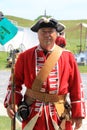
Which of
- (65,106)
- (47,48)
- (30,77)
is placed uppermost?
(47,48)

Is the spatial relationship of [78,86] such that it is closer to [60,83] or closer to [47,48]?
[60,83]

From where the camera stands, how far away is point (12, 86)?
4.71m

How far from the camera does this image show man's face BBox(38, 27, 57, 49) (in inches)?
178

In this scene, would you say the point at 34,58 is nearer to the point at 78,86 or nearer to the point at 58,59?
the point at 58,59

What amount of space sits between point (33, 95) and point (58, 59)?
44 centimetres

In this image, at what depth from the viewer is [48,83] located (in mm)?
4562

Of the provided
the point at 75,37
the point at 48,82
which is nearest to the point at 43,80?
the point at 48,82

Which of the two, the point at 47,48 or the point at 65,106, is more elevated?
the point at 47,48

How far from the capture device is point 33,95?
15.0 ft

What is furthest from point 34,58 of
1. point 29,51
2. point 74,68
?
point 74,68

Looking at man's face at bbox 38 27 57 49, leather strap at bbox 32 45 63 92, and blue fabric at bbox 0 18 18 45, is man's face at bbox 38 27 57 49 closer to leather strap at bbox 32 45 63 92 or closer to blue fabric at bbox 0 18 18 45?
leather strap at bbox 32 45 63 92

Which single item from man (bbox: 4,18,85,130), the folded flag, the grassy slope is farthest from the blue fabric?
the grassy slope

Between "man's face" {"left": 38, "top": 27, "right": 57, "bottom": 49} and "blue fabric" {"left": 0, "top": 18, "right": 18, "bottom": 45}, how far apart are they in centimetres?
45

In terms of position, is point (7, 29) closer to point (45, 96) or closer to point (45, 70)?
point (45, 70)
